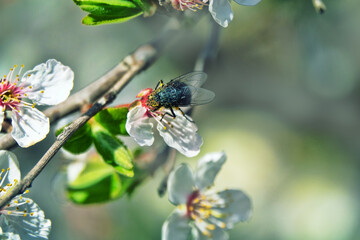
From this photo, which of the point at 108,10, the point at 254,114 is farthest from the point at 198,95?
the point at 254,114

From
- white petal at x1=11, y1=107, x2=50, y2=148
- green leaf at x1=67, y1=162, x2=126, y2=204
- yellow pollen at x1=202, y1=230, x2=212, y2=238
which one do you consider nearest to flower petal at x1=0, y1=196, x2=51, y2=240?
white petal at x1=11, y1=107, x2=50, y2=148

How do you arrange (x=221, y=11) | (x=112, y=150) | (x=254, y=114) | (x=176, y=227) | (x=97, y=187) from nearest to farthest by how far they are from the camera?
1. (x=221, y=11)
2. (x=112, y=150)
3. (x=176, y=227)
4. (x=97, y=187)
5. (x=254, y=114)

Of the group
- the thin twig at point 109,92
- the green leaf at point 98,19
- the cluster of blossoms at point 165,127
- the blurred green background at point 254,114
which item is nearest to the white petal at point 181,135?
the cluster of blossoms at point 165,127

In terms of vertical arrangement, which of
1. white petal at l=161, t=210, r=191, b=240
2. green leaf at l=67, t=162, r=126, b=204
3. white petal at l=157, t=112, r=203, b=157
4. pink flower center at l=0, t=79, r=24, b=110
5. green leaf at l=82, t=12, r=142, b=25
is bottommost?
white petal at l=161, t=210, r=191, b=240

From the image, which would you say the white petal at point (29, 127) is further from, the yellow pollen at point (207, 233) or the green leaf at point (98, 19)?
the yellow pollen at point (207, 233)

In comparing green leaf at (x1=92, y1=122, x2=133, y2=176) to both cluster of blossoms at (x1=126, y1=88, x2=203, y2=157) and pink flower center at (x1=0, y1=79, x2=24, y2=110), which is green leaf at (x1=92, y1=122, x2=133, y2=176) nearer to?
cluster of blossoms at (x1=126, y1=88, x2=203, y2=157)

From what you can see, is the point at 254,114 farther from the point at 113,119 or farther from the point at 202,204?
the point at 113,119
